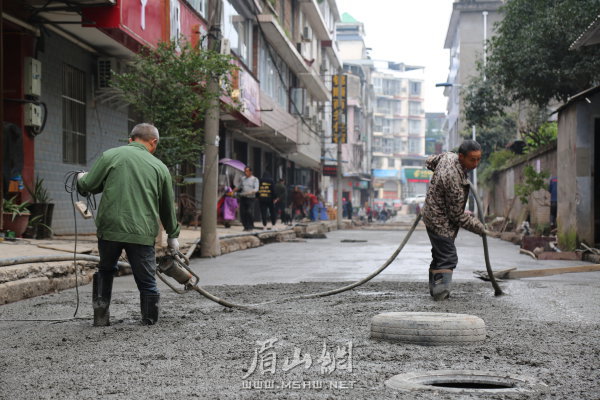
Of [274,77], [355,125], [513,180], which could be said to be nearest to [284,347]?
[513,180]

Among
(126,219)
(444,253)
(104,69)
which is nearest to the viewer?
(126,219)

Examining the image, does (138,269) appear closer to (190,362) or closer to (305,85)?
(190,362)

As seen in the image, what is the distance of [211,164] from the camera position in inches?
593

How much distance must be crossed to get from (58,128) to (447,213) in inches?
363

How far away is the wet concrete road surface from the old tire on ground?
0.30 feet

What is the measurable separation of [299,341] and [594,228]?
11.7 meters

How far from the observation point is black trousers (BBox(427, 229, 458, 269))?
8328 mm

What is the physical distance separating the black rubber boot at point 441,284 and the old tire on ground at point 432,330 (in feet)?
8.39

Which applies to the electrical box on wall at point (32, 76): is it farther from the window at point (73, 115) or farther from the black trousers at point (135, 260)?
the black trousers at point (135, 260)

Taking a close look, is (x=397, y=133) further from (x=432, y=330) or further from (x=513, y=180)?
(x=432, y=330)

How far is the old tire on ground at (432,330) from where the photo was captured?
216 inches

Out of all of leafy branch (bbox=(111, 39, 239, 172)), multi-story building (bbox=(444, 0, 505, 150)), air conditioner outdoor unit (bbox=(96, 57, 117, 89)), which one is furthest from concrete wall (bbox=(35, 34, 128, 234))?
multi-story building (bbox=(444, 0, 505, 150))

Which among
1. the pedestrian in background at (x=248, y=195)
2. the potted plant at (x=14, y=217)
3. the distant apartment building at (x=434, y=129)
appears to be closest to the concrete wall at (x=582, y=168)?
the pedestrian in background at (x=248, y=195)

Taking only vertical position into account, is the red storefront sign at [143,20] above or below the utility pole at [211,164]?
above
